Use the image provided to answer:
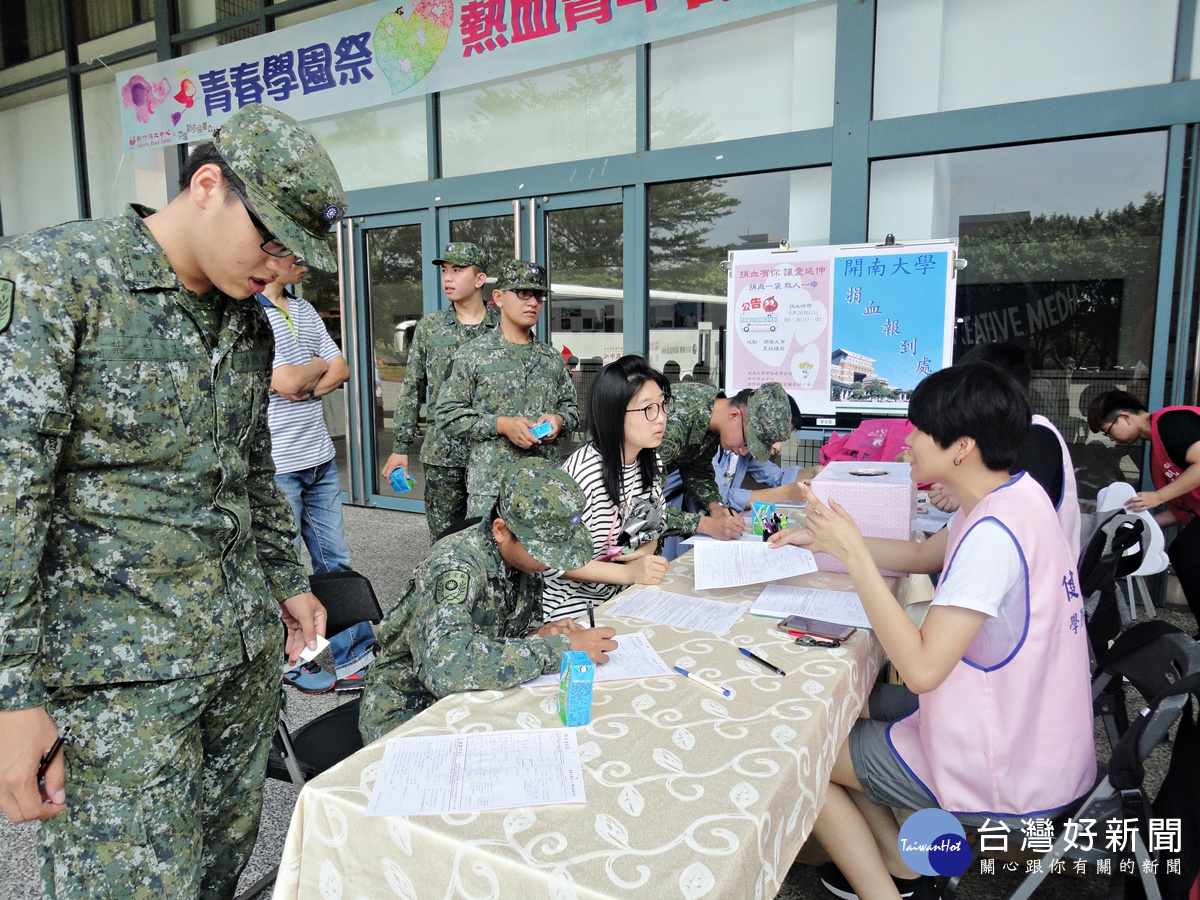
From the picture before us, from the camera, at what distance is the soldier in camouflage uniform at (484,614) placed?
132 cm

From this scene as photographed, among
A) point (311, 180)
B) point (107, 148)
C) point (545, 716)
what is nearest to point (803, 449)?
point (545, 716)

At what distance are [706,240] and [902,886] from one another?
3.82m

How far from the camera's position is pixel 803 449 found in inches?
178

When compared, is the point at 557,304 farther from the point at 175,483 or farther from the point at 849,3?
the point at 175,483

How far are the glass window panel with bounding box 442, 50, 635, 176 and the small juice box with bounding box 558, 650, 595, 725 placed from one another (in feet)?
14.1

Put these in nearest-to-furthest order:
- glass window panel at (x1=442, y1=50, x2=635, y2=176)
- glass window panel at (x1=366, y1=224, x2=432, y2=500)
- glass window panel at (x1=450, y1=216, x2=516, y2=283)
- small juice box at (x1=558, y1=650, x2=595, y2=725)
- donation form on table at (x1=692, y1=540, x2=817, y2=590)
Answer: small juice box at (x1=558, y1=650, x2=595, y2=725), donation form on table at (x1=692, y1=540, x2=817, y2=590), glass window panel at (x1=442, y1=50, x2=635, y2=176), glass window panel at (x1=450, y1=216, x2=516, y2=283), glass window panel at (x1=366, y1=224, x2=432, y2=500)

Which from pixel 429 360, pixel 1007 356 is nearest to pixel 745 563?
pixel 1007 356

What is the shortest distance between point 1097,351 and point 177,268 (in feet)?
13.8

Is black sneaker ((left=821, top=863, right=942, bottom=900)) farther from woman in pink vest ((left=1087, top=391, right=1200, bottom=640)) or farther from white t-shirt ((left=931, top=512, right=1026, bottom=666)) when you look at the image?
woman in pink vest ((left=1087, top=391, right=1200, bottom=640))

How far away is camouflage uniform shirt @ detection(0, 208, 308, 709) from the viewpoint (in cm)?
94

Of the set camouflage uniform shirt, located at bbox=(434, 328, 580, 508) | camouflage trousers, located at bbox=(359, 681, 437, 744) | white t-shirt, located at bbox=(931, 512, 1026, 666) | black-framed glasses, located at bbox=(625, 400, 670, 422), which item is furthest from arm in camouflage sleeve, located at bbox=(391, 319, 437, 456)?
white t-shirt, located at bbox=(931, 512, 1026, 666)

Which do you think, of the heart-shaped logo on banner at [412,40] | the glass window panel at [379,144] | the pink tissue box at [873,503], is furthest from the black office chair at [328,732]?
the glass window panel at [379,144]

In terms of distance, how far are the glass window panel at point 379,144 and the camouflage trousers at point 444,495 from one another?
3.16 metres

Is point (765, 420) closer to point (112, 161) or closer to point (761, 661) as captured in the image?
point (761, 661)
